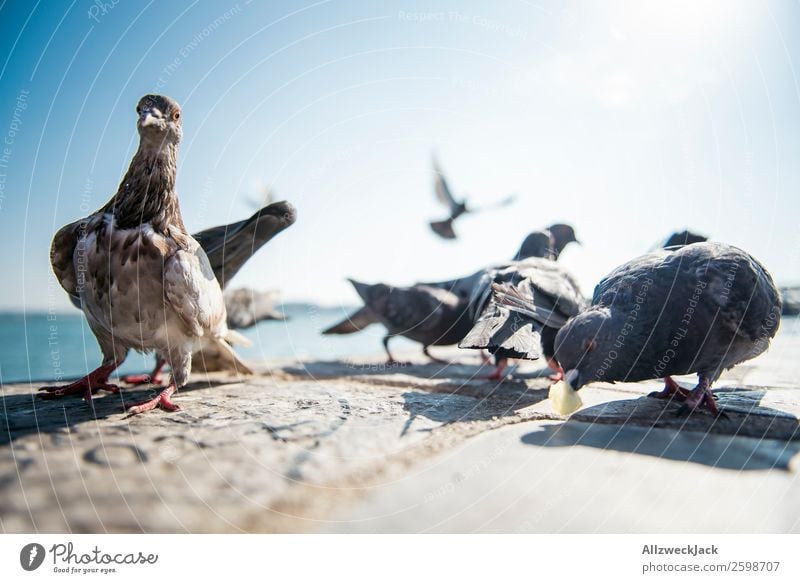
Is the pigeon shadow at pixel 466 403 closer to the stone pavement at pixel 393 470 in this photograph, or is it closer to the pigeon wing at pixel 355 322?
the stone pavement at pixel 393 470

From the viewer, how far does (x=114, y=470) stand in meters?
1.65

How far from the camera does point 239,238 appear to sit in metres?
3.45

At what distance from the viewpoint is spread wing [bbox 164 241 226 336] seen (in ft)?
8.77

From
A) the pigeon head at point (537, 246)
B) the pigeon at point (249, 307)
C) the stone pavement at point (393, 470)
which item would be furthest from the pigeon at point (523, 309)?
the pigeon at point (249, 307)

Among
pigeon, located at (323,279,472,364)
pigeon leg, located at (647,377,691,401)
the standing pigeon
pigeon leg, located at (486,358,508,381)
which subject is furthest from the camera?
the standing pigeon

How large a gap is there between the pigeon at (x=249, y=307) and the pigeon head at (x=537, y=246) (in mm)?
3265

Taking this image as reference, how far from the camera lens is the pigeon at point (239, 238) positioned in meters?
3.35

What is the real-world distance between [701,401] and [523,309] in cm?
125

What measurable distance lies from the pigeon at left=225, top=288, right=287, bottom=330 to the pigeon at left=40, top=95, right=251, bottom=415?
234 centimetres

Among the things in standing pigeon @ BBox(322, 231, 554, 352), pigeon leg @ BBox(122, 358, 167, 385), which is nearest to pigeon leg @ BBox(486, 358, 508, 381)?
standing pigeon @ BBox(322, 231, 554, 352)

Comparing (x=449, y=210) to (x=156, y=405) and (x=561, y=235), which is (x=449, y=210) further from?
(x=156, y=405)

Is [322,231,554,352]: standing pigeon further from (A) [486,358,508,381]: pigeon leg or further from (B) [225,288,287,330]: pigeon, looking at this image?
(B) [225,288,287,330]: pigeon

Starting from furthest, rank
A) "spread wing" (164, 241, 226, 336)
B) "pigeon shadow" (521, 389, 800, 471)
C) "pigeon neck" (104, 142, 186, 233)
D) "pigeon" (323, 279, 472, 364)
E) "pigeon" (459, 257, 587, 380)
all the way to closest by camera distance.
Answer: "pigeon" (323, 279, 472, 364), "pigeon" (459, 257, 587, 380), "pigeon neck" (104, 142, 186, 233), "spread wing" (164, 241, 226, 336), "pigeon shadow" (521, 389, 800, 471)
